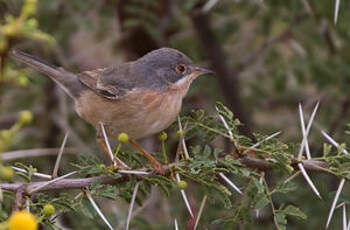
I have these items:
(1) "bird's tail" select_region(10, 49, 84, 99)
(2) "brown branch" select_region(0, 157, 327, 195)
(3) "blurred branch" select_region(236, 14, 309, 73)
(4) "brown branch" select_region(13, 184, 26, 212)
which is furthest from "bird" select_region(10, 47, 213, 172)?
(3) "blurred branch" select_region(236, 14, 309, 73)

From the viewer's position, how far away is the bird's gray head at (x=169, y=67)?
430cm

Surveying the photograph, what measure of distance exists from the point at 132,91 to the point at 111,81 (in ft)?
0.69

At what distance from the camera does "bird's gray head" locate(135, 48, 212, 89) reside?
169 inches

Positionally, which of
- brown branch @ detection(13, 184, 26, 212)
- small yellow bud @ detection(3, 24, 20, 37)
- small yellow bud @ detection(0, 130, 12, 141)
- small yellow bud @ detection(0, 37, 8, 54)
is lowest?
brown branch @ detection(13, 184, 26, 212)

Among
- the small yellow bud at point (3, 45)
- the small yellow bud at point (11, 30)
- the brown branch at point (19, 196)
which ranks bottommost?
the brown branch at point (19, 196)

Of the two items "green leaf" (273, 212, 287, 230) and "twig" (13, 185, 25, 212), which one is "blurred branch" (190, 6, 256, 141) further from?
"twig" (13, 185, 25, 212)

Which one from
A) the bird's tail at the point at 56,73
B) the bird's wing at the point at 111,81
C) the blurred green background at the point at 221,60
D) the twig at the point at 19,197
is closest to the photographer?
the twig at the point at 19,197

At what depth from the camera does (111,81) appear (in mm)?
4238

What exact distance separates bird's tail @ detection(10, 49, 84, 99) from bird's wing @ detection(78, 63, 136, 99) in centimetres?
9

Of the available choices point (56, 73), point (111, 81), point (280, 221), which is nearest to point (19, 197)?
point (280, 221)

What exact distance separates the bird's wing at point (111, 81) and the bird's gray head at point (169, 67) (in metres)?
0.12

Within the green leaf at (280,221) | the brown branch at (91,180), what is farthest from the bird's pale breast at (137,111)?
the green leaf at (280,221)

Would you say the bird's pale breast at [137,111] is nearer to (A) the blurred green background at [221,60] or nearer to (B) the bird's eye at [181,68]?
(B) the bird's eye at [181,68]

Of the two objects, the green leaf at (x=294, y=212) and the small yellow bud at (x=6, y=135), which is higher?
the small yellow bud at (x=6, y=135)
